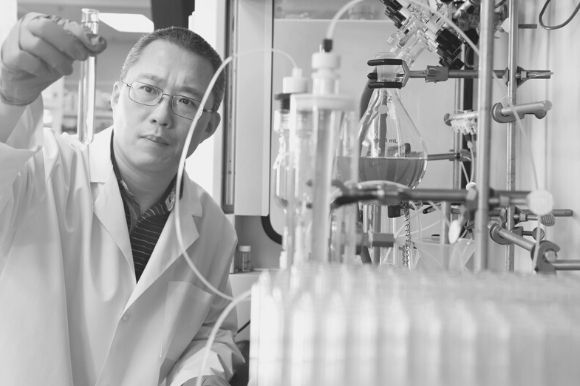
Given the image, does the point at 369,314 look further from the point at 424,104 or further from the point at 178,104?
the point at 424,104

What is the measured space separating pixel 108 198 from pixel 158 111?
28cm

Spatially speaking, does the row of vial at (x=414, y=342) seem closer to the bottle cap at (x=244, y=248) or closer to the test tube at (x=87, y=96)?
the test tube at (x=87, y=96)

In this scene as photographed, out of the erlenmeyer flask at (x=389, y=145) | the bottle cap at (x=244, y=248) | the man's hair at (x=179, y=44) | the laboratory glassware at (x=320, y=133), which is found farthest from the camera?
the bottle cap at (x=244, y=248)

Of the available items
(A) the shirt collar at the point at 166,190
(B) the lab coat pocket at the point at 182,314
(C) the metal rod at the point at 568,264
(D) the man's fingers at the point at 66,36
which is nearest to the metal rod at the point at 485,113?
(C) the metal rod at the point at 568,264

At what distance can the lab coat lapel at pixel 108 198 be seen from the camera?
172 cm

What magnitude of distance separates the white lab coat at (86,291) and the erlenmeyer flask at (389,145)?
0.60 m

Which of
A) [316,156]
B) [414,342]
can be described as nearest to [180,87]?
[316,156]

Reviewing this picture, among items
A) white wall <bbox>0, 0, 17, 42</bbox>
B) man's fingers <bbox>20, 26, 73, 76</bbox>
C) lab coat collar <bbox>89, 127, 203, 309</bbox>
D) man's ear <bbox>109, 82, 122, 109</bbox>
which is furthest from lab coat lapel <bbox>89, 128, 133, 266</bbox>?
man's fingers <bbox>20, 26, 73, 76</bbox>

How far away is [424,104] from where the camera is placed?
260 centimetres

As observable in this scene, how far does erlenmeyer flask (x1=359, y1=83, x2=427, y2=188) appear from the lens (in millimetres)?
1512

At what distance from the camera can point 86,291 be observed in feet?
5.52

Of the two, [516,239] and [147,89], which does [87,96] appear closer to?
[147,89]

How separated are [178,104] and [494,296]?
3.93ft

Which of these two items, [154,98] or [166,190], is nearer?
[154,98]
